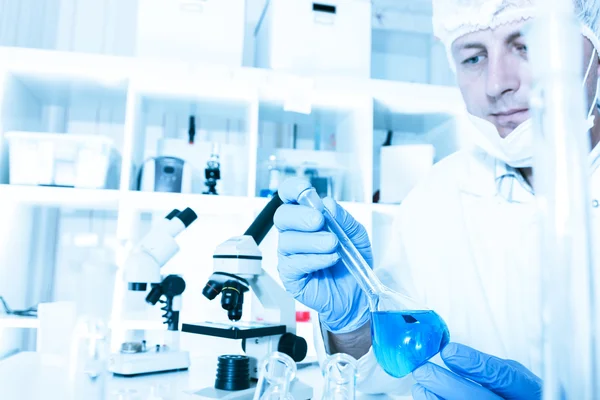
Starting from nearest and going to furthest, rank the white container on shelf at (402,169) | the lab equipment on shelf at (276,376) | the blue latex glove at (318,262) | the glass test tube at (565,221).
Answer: the glass test tube at (565,221)
the lab equipment on shelf at (276,376)
the blue latex glove at (318,262)
the white container on shelf at (402,169)

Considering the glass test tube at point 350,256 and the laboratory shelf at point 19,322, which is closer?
the glass test tube at point 350,256

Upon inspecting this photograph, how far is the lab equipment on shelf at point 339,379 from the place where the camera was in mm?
775

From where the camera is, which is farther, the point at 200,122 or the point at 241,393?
the point at 200,122

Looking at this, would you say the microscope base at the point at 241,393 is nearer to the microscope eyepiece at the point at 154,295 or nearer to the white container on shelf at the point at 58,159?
the microscope eyepiece at the point at 154,295

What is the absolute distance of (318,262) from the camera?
0.90 m

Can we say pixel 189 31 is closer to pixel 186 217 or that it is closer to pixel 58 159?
pixel 58 159

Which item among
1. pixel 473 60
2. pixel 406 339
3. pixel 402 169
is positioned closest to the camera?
pixel 406 339

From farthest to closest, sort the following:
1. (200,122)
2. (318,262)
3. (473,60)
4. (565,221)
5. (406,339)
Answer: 1. (200,122)
2. (473,60)
3. (318,262)
4. (406,339)
5. (565,221)

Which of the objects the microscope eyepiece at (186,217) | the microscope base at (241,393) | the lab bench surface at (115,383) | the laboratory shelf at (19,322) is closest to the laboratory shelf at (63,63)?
the microscope eyepiece at (186,217)

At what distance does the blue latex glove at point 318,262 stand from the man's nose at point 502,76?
0.41m

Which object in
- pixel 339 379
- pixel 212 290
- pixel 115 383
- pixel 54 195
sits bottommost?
pixel 115 383

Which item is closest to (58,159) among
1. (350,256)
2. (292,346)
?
(292,346)

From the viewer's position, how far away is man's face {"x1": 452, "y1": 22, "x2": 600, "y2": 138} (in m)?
1.00

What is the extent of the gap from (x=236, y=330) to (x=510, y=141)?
2.26 ft
